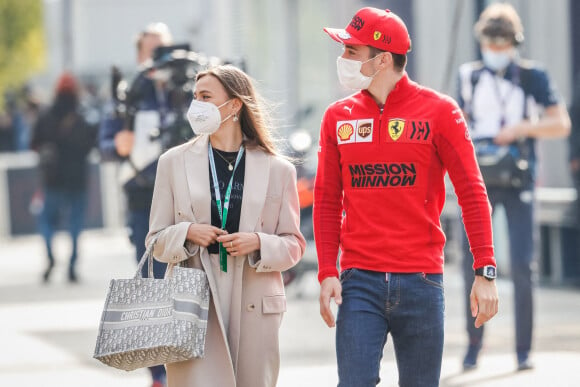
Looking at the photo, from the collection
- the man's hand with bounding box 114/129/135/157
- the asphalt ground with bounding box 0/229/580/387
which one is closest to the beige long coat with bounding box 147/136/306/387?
the man's hand with bounding box 114/129/135/157

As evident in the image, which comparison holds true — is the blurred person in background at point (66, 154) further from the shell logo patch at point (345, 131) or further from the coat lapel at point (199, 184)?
the shell logo patch at point (345, 131)

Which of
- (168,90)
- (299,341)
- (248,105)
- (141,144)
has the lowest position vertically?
(299,341)

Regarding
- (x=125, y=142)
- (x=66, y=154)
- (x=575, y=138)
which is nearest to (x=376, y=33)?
(x=125, y=142)

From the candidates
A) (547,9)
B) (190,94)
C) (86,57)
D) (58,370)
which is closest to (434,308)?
(190,94)

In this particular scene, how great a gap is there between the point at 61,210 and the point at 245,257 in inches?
410

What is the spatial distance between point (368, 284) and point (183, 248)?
665 millimetres

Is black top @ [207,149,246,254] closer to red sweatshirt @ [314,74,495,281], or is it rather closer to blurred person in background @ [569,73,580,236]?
red sweatshirt @ [314,74,495,281]

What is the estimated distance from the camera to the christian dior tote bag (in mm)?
4758

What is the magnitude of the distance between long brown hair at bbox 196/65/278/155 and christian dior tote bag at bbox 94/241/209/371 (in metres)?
0.62

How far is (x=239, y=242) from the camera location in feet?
16.1

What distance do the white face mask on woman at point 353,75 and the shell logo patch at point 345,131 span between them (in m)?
0.16

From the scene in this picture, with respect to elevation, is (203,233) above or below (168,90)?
below

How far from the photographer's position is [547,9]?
13.1 metres

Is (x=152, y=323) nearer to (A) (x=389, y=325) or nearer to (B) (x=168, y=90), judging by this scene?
(A) (x=389, y=325)
